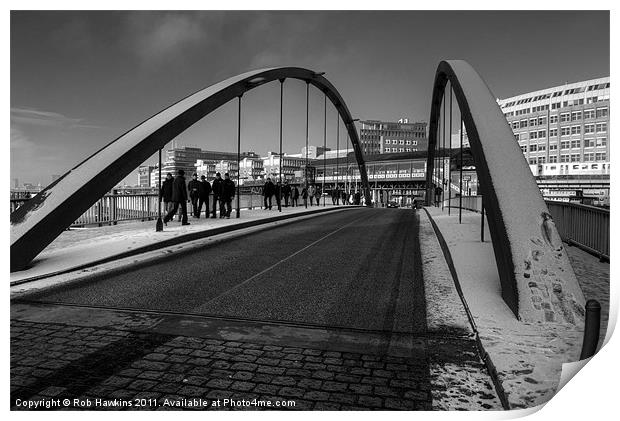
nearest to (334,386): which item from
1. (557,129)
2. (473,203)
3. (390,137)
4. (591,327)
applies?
(591,327)

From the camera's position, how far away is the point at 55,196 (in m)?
8.88

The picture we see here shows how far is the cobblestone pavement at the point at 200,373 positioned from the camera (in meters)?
3.22

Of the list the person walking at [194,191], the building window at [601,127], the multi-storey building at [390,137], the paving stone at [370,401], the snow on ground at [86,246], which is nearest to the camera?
the paving stone at [370,401]

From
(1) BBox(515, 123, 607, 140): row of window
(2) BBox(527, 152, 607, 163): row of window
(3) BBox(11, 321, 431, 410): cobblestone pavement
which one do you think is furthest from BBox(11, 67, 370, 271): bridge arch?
(1) BBox(515, 123, 607, 140): row of window

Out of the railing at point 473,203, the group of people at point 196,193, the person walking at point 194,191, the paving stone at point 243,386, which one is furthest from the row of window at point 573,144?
the paving stone at point 243,386

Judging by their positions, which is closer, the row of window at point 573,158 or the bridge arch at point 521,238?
the bridge arch at point 521,238

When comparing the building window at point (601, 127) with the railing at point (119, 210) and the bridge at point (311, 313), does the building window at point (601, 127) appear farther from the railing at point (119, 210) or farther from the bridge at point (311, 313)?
the bridge at point (311, 313)

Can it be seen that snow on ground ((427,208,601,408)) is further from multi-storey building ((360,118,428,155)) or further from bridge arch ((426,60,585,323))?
multi-storey building ((360,118,428,155))

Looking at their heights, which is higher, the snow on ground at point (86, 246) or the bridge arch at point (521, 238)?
the bridge arch at point (521, 238)

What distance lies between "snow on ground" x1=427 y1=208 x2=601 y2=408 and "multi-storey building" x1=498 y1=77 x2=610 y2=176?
57.4 metres

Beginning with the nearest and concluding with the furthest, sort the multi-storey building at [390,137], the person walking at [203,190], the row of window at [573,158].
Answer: the person walking at [203,190] → the row of window at [573,158] → the multi-storey building at [390,137]

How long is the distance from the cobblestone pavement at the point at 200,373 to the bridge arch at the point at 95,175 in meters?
4.02

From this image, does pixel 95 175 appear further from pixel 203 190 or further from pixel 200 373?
pixel 203 190
